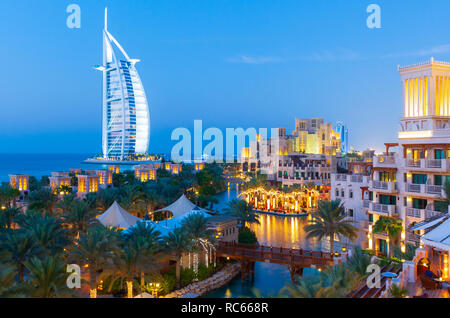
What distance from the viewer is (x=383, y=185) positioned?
87.1ft

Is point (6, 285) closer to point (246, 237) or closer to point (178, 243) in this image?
point (178, 243)

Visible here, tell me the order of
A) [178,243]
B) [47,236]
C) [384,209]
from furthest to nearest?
[384,209], [178,243], [47,236]

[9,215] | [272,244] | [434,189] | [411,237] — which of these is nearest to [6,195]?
[9,215]

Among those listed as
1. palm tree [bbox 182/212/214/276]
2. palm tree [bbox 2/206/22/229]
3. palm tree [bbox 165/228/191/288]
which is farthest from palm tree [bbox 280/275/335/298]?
palm tree [bbox 2/206/22/229]

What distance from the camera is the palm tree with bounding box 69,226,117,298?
17.8m

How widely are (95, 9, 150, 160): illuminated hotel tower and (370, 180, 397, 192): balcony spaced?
131367 millimetres


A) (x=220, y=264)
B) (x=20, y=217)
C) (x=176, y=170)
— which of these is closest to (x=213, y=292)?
(x=220, y=264)

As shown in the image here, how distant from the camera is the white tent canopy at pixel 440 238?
13296mm

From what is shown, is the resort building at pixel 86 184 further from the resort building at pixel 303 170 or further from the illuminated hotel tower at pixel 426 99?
the illuminated hotel tower at pixel 426 99

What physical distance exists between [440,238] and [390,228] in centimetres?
1071

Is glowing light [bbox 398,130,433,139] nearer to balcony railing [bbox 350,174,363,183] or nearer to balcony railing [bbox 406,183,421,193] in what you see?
balcony railing [bbox 406,183,421,193]

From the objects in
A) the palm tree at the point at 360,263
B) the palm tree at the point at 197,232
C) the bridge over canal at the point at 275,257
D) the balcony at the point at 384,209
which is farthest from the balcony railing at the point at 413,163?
the palm tree at the point at 197,232

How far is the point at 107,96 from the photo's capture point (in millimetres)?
156250
